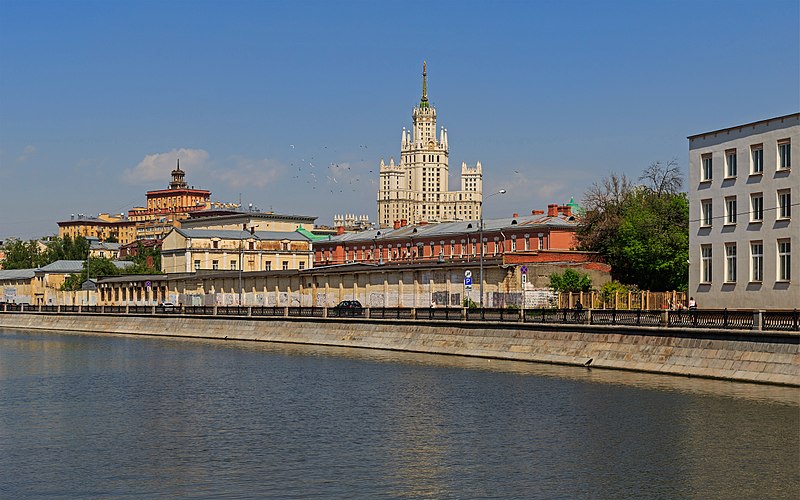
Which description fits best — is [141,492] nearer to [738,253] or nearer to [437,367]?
[437,367]

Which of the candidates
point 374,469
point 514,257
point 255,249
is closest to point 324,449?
point 374,469

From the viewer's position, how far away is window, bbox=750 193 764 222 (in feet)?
198

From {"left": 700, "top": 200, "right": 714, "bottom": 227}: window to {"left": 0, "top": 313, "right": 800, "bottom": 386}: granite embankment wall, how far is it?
1281 cm

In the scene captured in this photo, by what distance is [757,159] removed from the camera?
60.9m

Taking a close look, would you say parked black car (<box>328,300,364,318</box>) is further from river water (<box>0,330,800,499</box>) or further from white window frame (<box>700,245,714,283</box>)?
white window frame (<box>700,245,714,283</box>)

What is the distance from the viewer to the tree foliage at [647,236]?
86.8m

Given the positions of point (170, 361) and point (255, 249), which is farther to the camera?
point (255, 249)

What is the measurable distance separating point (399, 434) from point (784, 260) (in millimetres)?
30818

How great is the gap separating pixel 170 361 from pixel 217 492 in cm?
4224

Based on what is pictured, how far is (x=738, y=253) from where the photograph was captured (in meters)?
62.0

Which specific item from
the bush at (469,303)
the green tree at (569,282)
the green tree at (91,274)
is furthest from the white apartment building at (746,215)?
the green tree at (91,274)

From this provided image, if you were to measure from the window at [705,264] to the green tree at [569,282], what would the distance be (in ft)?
59.2

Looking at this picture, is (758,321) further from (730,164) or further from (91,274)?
(91,274)

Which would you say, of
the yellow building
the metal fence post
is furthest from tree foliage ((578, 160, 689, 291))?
the yellow building
